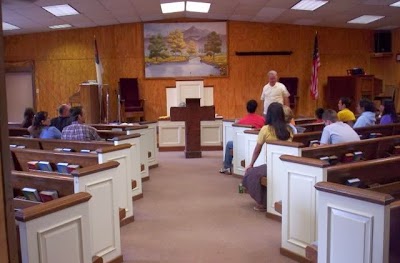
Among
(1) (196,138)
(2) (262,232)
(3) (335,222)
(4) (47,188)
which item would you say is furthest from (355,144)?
(1) (196,138)

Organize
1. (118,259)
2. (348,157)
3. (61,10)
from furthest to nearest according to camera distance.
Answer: (61,10) < (348,157) < (118,259)

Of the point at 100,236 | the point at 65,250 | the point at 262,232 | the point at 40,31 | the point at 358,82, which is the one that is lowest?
the point at 262,232

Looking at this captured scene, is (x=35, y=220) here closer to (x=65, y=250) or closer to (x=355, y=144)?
(x=65, y=250)

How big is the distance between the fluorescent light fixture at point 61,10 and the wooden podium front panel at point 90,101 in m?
1.60

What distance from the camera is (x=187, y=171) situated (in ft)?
23.2

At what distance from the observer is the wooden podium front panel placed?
9.59 metres

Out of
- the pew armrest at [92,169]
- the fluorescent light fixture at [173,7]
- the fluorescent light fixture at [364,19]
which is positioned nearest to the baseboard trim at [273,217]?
the pew armrest at [92,169]

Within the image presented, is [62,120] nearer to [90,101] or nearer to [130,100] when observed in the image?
[90,101]

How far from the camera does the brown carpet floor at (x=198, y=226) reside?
3.66 metres

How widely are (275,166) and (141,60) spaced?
7650mm

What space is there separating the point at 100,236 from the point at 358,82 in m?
9.28

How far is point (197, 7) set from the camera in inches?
394

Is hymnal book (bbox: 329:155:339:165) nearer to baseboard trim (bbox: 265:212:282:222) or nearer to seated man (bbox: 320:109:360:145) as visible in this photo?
seated man (bbox: 320:109:360:145)

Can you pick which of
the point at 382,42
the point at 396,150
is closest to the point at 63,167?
the point at 396,150
